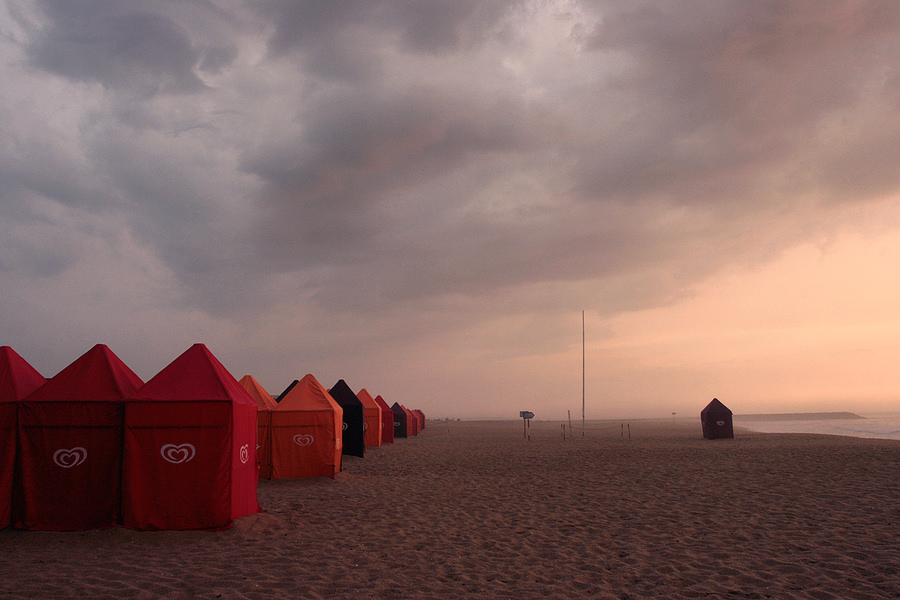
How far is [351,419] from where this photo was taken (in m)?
22.0

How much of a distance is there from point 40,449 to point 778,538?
12.1 meters

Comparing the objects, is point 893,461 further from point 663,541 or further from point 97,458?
point 97,458

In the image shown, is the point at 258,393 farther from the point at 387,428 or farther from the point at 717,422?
the point at 717,422

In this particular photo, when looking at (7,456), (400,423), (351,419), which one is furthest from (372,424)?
(7,456)

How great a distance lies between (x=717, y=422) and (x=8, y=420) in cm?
3444

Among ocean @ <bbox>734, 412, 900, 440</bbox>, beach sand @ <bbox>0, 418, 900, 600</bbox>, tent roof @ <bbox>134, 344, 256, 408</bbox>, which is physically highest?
tent roof @ <bbox>134, 344, 256, 408</bbox>

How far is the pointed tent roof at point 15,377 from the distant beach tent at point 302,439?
21.4 feet

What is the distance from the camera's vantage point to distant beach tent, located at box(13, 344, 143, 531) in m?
8.59

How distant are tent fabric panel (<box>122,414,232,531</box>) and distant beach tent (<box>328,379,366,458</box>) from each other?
41.5ft

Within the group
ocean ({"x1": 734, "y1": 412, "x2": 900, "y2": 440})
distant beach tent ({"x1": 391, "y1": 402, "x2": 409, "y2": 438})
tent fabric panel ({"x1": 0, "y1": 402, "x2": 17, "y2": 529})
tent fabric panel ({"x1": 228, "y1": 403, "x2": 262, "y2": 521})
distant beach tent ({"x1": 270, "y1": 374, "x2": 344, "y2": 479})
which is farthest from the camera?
ocean ({"x1": 734, "y1": 412, "x2": 900, "y2": 440})

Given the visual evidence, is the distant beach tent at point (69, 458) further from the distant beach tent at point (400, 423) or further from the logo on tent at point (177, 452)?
the distant beach tent at point (400, 423)

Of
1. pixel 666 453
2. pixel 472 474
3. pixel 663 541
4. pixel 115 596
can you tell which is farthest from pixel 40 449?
pixel 666 453

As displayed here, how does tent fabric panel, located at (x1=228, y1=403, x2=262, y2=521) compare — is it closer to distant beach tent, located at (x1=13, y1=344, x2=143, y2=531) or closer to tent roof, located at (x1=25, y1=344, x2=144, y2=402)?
distant beach tent, located at (x1=13, y1=344, x2=143, y2=531)

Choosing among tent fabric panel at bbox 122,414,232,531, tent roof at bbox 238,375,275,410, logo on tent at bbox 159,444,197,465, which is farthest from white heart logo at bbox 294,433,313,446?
logo on tent at bbox 159,444,197,465
